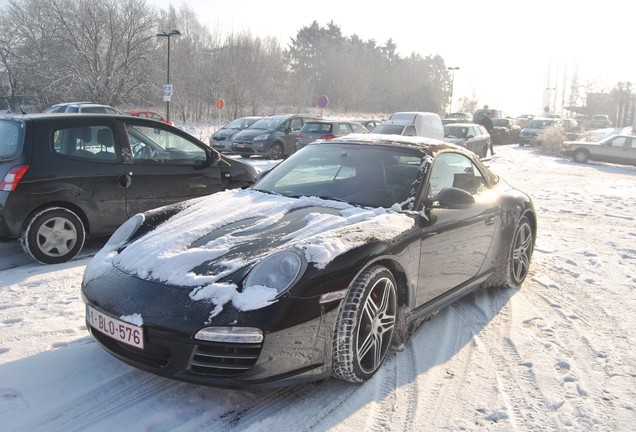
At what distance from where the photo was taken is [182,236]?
3434 millimetres

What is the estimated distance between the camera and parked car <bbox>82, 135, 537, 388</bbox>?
265 centimetres

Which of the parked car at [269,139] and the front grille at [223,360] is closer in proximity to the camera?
the front grille at [223,360]

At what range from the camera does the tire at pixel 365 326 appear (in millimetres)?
2900

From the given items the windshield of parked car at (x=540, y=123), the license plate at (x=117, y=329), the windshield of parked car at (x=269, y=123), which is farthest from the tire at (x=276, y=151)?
the windshield of parked car at (x=540, y=123)

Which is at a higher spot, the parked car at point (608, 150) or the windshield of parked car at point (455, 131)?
the windshield of parked car at point (455, 131)

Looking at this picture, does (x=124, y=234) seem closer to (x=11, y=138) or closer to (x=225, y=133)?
(x=11, y=138)

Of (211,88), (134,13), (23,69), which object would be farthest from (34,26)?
(211,88)

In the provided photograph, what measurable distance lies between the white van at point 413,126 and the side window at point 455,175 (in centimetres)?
1150

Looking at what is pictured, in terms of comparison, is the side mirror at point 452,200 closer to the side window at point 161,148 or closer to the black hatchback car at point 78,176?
the black hatchback car at point 78,176

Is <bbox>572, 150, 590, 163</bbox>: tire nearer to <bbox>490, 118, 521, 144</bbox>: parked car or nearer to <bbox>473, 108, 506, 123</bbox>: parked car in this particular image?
<bbox>490, 118, 521, 144</bbox>: parked car

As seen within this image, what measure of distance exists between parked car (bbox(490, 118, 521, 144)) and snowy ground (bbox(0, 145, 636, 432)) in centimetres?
2791

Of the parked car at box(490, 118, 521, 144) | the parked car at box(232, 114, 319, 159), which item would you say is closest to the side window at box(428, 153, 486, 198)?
the parked car at box(232, 114, 319, 159)

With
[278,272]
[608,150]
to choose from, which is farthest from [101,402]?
[608,150]

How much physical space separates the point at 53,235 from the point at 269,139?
13.1 m
